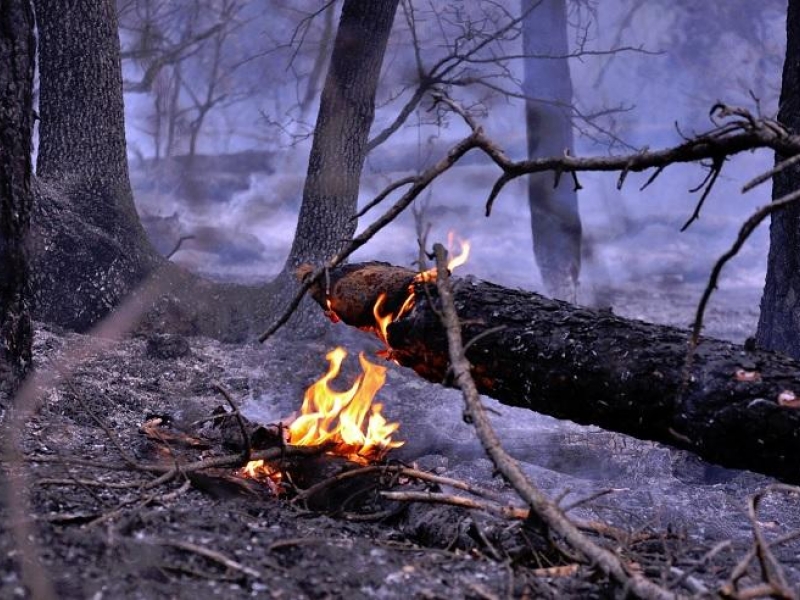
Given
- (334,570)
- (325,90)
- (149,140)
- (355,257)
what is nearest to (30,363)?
(334,570)

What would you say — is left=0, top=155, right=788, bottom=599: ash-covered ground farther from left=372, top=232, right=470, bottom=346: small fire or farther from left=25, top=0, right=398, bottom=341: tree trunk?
left=372, top=232, right=470, bottom=346: small fire

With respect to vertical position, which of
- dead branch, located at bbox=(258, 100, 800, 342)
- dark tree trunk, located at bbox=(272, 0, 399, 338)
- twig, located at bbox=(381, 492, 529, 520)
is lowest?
twig, located at bbox=(381, 492, 529, 520)

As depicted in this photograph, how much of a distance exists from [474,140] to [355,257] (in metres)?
10.2

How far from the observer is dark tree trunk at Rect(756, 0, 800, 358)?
4629mm

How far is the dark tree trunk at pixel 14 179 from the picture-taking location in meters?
3.14

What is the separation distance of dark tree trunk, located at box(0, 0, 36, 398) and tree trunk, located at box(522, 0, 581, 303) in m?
7.91

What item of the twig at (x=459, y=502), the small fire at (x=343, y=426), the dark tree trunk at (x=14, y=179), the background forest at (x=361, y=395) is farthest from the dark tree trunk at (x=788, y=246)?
the dark tree trunk at (x=14, y=179)

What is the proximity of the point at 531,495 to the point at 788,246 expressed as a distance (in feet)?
10.8

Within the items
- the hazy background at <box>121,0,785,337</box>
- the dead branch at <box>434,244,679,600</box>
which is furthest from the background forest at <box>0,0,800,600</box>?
the hazy background at <box>121,0,785,337</box>

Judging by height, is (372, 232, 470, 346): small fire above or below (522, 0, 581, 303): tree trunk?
below

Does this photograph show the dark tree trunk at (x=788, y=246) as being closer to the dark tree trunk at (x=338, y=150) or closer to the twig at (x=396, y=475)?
the twig at (x=396, y=475)

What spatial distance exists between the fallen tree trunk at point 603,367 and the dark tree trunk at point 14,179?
52.3 inches

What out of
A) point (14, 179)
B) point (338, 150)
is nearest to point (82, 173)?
point (338, 150)

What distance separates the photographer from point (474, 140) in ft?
9.09
